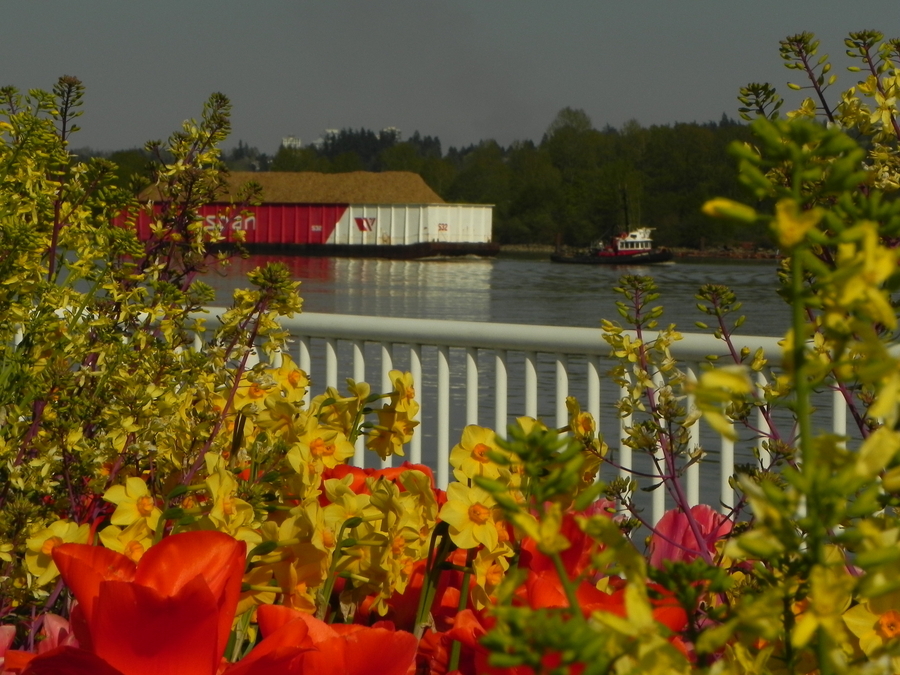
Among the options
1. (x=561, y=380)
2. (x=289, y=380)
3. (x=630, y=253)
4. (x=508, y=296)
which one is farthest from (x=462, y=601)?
(x=630, y=253)

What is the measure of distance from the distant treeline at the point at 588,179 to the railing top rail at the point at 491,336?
7507cm

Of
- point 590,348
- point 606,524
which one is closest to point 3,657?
point 606,524

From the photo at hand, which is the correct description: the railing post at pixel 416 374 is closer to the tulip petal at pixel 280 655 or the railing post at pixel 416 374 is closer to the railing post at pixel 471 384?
the railing post at pixel 471 384

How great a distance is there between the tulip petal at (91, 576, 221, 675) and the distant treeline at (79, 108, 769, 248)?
7812 cm

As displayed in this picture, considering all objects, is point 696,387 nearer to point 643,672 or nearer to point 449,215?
point 643,672

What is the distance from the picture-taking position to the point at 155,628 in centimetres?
73

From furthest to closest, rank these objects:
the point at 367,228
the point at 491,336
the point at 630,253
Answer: the point at 367,228 < the point at 630,253 < the point at 491,336

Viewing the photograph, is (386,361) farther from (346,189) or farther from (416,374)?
(346,189)

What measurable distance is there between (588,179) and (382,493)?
320 ft

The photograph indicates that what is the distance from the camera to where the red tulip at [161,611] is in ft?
2.37

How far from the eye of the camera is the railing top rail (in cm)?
293

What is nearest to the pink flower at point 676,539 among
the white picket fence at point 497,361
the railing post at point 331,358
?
the white picket fence at point 497,361

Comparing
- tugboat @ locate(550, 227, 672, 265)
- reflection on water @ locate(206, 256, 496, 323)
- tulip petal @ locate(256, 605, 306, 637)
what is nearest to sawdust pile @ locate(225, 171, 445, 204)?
tugboat @ locate(550, 227, 672, 265)

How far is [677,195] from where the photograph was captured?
8888 centimetres
